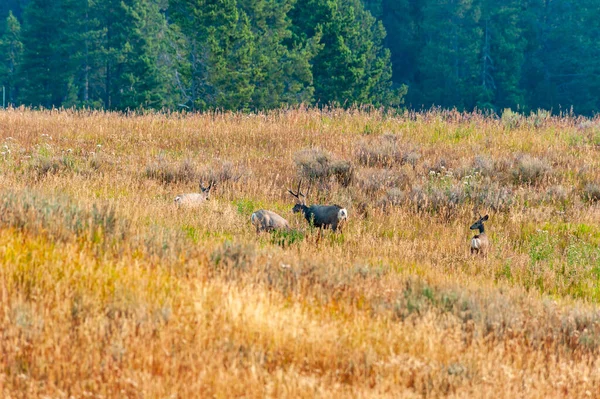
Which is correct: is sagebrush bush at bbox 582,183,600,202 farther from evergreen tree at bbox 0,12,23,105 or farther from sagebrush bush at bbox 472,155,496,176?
evergreen tree at bbox 0,12,23,105

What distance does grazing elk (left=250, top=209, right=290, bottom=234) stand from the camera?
35.2 feet

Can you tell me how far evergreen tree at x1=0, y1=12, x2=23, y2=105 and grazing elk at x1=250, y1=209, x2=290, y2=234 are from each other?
43649 mm

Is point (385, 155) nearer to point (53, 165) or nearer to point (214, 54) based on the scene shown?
point (53, 165)

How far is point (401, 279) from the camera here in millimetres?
8445

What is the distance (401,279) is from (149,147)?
10734mm

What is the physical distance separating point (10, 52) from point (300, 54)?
23.9 meters

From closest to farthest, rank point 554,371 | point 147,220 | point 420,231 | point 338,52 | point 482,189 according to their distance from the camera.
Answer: point 554,371, point 147,220, point 420,231, point 482,189, point 338,52

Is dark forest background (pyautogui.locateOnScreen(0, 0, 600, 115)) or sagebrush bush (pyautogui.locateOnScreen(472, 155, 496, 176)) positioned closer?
sagebrush bush (pyautogui.locateOnScreen(472, 155, 496, 176))

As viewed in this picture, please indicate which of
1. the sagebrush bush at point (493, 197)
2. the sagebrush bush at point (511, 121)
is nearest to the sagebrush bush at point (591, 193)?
the sagebrush bush at point (493, 197)

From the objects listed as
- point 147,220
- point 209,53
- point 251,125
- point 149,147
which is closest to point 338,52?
point 209,53

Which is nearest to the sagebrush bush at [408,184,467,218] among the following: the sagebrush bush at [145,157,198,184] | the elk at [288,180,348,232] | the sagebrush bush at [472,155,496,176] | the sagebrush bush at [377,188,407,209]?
the sagebrush bush at [377,188,407,209]

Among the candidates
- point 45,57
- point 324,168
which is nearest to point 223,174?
point 324,168

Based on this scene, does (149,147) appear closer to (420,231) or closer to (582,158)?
(420,231)

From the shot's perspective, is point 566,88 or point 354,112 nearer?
point 354,112
